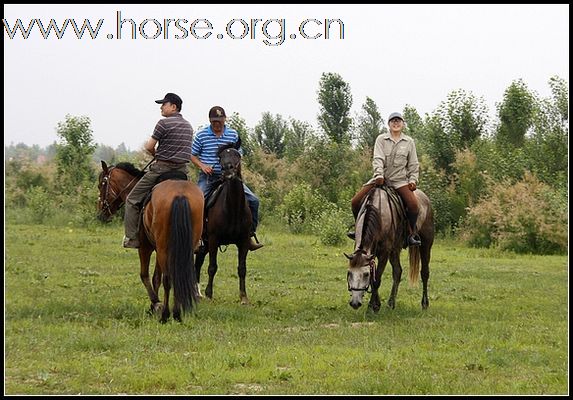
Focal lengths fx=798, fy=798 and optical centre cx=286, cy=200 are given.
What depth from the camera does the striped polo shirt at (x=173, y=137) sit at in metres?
10.1

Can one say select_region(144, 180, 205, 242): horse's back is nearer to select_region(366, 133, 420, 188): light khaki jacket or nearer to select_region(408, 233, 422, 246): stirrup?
select_region(366, 133, 420, 188): light khaki jacket

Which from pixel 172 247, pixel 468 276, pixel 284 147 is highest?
pixel 284 147

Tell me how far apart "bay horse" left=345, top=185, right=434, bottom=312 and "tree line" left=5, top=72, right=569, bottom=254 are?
462 inches

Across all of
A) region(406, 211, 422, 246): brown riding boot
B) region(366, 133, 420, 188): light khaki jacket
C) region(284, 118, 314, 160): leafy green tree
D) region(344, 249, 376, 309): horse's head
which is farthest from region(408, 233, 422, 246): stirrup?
region(284, 118, 314, 160): leafy green tree

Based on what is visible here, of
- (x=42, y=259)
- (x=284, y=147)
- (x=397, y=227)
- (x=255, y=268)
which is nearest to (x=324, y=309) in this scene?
(x=397, y=227)

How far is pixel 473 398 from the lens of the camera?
659 centimetres

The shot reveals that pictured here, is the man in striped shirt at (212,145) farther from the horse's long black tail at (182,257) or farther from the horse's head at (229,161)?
the horse's long black tail at (182,257)

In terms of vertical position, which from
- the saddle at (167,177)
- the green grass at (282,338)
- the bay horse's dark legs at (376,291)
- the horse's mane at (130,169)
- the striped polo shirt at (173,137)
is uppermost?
the striped polo shirt at (173,137)

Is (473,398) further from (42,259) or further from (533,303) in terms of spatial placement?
(42,259)

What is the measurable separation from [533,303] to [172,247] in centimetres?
616

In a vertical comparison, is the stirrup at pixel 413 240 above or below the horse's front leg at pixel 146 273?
above

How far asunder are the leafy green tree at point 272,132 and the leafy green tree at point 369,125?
181 inches

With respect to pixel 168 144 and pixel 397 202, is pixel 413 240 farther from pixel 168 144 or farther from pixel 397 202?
pixel 168 144

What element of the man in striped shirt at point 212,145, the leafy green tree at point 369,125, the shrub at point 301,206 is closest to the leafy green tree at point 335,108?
the leafy green tree at point 369,125
